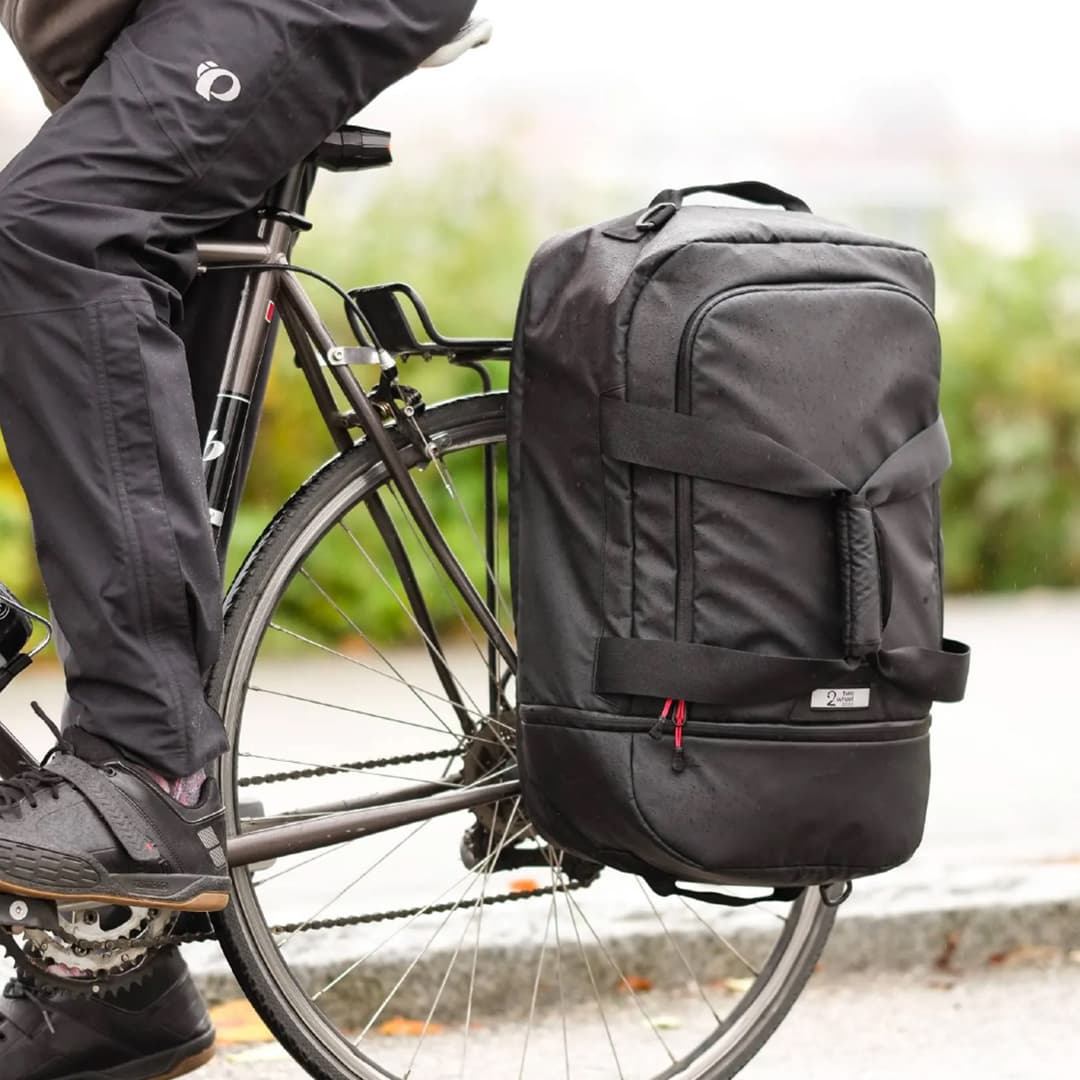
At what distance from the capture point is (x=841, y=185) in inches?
328

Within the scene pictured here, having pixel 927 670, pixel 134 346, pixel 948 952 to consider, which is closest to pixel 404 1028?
pixel 948 952

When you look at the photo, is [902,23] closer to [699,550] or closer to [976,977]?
[976,977]

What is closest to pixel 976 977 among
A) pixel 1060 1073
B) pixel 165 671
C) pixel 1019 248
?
pixel 1060 1073

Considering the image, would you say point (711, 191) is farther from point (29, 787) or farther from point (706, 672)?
point (29, 787)

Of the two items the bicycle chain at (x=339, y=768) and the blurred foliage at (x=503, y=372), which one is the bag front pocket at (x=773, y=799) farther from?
the blurred foliage at (x=503, y=372)

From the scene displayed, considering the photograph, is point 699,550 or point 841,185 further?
point 841,185

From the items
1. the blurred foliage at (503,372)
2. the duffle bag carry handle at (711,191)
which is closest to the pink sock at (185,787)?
the duffle bag carry handle at (711,191)

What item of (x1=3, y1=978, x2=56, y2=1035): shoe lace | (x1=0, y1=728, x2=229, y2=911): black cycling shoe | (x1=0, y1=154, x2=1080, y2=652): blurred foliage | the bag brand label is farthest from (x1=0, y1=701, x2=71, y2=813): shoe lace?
(x1=0, y1=154, x2=1080, y2=652): blurred foliage

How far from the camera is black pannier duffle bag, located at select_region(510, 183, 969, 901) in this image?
215cm

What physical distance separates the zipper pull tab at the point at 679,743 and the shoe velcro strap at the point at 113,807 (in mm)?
623

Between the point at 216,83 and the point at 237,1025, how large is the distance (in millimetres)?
1696

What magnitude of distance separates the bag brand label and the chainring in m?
0.84

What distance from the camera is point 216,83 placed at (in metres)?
2.03

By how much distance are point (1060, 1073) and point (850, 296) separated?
1.40 metres
